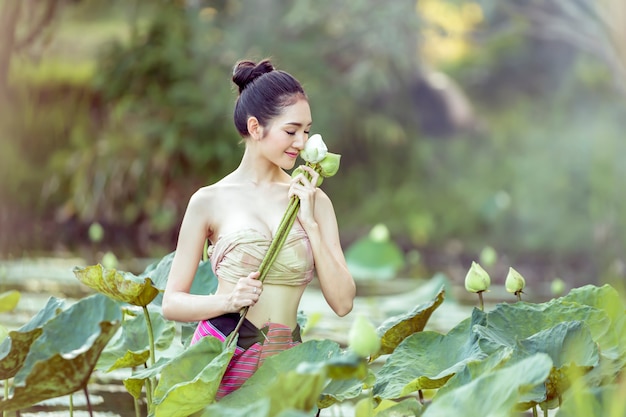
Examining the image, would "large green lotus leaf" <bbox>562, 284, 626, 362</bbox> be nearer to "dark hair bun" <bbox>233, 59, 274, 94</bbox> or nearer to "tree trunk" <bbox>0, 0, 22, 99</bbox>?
"dark hair bun" <bbox>233, 59, 274, 94</bbox>

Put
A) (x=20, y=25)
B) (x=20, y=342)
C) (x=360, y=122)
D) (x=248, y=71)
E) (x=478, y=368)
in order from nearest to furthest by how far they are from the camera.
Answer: (x=478, y=368) → (x=20, y=342) → (x=248, y=71) → (x=360, y=122) → (x=20, y=25)

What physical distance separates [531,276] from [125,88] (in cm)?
435

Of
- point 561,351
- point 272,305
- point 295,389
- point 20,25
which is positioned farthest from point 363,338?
point 20,25

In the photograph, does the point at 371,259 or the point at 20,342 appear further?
the point at 371,259

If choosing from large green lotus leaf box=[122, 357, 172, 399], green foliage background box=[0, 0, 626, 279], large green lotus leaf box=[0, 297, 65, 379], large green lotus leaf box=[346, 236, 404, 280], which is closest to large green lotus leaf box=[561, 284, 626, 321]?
large green lotus leaf box=[122, 357, 172, 399]

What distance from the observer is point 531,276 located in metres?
6.26

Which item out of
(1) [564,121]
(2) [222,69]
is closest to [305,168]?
(2) [222,69]

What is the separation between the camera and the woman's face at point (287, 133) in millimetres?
1676

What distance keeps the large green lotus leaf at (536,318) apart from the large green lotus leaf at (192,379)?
44 centimetres

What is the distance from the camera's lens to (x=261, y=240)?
1643 millimetres

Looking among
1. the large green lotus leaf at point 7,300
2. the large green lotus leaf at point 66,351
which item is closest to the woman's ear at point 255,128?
the large green lotus leaf at point 66,351

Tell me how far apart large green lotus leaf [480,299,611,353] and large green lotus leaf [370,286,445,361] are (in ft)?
0.40

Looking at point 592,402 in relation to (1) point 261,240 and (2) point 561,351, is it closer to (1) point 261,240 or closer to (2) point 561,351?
(2) point 561,351

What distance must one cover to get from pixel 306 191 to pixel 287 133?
0.13 meters
